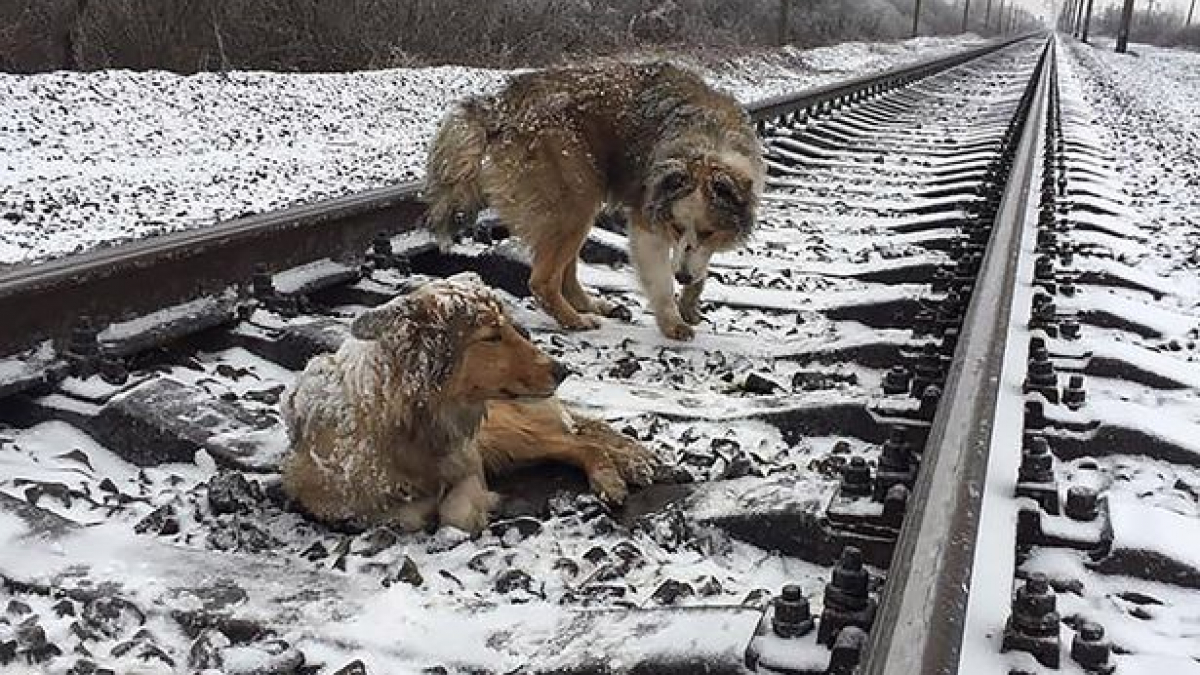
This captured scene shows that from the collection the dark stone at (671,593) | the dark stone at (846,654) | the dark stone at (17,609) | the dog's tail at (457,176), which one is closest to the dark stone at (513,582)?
the dark stone at (671,593)

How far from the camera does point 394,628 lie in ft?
8.93

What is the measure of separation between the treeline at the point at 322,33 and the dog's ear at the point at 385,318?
1368 cm

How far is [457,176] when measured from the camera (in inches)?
235

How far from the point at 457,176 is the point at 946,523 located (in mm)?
3983

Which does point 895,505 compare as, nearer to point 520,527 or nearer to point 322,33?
point 520,527

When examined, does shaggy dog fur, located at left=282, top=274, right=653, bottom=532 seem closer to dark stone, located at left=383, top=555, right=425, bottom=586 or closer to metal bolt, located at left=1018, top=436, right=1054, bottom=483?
dark stone, located at left=383, top=555, right=425, bottom=586

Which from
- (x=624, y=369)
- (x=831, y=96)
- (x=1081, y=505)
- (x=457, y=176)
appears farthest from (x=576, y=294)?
(x=831, y=96)

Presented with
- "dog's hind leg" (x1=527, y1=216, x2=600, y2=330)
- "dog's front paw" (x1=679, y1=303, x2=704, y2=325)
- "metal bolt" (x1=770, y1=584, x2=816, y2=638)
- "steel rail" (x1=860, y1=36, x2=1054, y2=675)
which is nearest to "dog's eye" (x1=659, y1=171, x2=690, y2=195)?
"dog's hind leg" (x1=527, y1=216, x2=600, y2=330)

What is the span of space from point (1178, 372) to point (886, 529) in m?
Result: 2.11

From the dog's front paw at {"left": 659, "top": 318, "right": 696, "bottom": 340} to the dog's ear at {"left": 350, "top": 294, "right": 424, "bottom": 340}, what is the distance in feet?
6.45

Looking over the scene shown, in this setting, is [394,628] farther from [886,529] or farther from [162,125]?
[162,125]

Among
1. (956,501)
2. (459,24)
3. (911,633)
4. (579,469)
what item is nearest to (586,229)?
(579,469)

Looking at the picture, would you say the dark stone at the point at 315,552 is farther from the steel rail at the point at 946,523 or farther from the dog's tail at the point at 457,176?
the dog's tail at the point at 457,176

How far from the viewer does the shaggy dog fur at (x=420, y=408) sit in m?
3.50
